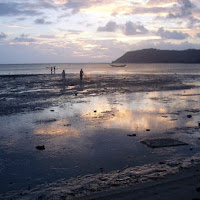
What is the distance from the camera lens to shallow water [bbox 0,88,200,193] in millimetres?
8766

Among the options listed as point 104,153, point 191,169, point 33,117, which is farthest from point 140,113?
point 191,169

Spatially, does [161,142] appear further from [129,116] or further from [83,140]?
[129,116]

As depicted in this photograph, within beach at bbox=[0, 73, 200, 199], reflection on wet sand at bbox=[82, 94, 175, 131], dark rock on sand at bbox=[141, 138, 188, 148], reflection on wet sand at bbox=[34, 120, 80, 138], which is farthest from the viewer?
reflection on wet sand at bbox=[82, 94, 175, 131]

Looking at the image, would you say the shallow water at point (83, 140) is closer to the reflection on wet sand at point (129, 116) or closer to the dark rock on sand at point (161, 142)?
the reflection on wet sand at point (129, 116)

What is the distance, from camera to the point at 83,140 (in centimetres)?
1204

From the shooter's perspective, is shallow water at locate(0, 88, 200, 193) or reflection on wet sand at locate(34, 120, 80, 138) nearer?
shallow water at locate(0, 88, 200, 193)

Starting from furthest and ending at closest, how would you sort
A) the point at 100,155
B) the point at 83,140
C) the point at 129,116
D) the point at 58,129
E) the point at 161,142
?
the point at 129,116
the point at 58,129
the point at 83,140
the point at 161,142
the point at 100,155

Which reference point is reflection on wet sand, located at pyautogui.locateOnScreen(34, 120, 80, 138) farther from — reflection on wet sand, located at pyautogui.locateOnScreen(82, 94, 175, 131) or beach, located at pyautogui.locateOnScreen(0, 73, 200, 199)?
reflection on wet sand, located at pyautogui.locateOnScreen(82, 94, 175, 131)

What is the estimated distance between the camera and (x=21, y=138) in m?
12.4

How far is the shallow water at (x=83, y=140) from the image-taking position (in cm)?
877

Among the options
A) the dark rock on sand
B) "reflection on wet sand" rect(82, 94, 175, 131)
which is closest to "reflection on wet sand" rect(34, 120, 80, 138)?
"reflection on wet sand" rect(82, 94, 175, 131)

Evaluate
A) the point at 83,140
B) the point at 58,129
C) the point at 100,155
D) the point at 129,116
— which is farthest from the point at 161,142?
the point at 129,116

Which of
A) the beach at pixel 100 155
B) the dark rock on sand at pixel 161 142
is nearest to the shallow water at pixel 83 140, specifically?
the beach at pixel 100 155

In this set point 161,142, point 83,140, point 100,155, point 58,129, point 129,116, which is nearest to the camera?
point 100,155
